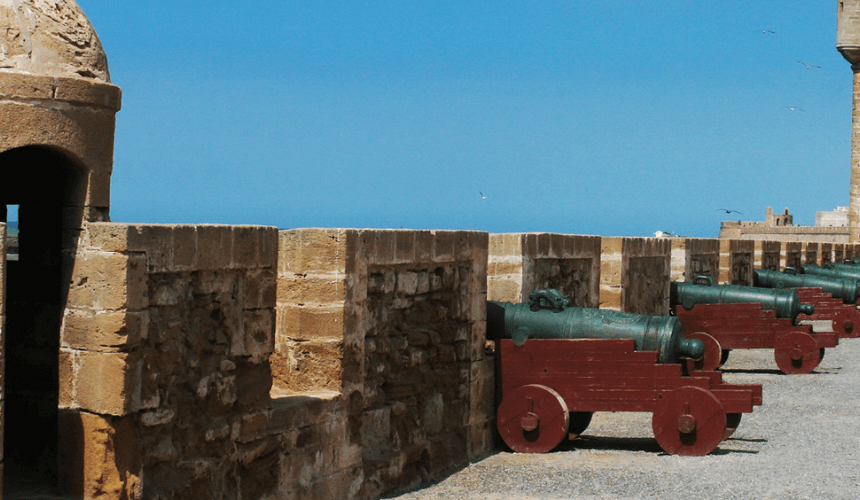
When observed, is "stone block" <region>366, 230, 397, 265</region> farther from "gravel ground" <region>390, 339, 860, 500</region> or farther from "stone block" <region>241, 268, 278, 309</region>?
"gravel ground" <region>390, 339, 860, 500</region>

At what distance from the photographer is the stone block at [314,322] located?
5.23 metres

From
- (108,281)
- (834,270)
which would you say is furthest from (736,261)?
(108,281)

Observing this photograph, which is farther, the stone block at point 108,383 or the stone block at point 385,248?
the stone block at point 385,248

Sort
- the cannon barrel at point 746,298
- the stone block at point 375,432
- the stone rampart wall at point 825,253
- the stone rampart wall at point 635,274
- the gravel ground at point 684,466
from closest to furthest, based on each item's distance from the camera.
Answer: the stone block at point 375,432 < the gravel ground at point 684,466 < the stone rampart wall at point 635,274 < the cannon barrel at point 746,298 < the stone rampart wall at point 825,253

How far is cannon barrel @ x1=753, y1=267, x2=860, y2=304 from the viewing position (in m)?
13.9

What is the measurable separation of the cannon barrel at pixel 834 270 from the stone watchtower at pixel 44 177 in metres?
13.2

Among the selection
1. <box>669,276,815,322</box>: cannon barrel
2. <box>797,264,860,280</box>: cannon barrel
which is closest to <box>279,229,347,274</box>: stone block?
<box>669,276,815,322</box>: cannon barrel

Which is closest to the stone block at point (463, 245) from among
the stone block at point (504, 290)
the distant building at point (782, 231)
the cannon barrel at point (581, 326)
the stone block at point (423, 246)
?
the stone block at point (423, 246)

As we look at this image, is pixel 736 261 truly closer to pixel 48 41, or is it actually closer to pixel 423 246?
pixel 423 246

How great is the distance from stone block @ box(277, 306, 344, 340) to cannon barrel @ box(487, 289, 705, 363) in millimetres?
1908

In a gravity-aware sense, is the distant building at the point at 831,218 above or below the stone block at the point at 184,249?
above

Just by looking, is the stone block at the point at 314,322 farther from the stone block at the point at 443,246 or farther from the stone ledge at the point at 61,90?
the stone ledge at the point at 61,90

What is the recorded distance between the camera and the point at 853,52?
22875 mm

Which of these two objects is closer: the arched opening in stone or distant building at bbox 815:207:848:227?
the arched opening in stone
